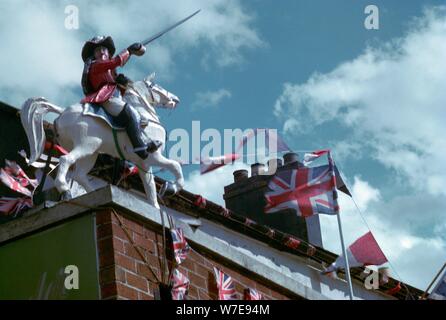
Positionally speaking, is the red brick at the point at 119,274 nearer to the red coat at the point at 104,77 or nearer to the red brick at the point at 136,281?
the red brick at the point at 136,281

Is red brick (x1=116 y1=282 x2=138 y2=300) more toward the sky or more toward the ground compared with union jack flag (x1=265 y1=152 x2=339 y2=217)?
more toward the ground

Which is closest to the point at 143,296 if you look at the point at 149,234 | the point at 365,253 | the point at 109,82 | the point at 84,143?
the point at 149,234

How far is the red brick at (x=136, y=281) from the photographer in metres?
8.55

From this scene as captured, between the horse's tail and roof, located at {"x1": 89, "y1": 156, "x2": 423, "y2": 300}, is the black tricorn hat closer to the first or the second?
the horse's tail

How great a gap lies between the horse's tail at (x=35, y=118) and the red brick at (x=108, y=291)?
338cm

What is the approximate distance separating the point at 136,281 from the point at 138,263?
8.2 inches

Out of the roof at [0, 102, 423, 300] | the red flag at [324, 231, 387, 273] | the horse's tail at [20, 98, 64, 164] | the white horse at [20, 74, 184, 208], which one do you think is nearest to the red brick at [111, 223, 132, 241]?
the white horse at [20, 74, 184, 208]

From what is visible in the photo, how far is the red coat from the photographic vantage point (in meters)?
11.2

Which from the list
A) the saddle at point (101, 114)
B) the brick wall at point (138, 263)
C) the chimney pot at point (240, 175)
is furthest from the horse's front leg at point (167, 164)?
the chimney pot at point (240, 175)

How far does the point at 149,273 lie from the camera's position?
8.88 meters
